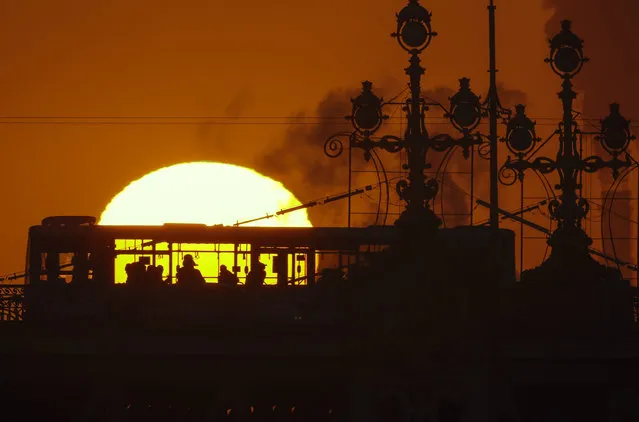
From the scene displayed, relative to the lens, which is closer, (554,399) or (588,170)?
(554,399)

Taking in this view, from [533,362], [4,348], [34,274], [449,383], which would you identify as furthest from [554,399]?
[34,274]

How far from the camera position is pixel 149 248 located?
182 ft

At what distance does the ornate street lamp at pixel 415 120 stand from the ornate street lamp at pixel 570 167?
8.55 feet

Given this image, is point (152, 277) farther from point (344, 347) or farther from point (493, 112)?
point (493, 112)

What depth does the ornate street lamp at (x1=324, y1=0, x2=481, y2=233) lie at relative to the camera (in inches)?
1821

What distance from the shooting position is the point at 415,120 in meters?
46.8

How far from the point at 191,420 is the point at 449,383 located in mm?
9374

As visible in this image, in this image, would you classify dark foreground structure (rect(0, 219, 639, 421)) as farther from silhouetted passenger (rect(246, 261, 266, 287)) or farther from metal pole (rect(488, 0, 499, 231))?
metal pole (rect(488, 0, 499, 231))

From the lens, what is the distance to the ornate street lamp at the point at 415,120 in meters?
46.2

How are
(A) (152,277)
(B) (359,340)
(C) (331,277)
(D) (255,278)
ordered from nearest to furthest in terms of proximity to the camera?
(B) (359,340), (A) (152,277), (D) (255,278), (C) (331,277)

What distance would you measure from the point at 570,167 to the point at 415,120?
695 cm

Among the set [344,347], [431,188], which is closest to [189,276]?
[344,347]

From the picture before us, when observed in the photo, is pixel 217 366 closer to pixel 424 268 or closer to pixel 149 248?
pixel 424 268

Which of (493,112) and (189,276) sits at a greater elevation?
(493,112)
